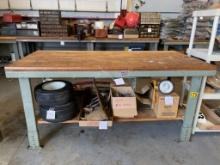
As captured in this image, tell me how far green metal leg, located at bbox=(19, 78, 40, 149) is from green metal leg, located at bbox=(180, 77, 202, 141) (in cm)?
148

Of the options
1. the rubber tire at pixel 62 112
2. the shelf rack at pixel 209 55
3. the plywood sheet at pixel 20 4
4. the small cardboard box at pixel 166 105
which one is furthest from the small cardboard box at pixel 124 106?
the plywood sheet at pixel 20 4

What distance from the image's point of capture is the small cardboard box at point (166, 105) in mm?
1858

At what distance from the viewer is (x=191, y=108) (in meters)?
1.84

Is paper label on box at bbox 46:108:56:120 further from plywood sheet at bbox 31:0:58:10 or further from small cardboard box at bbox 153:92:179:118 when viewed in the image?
plywood sheet at bbox 31:0:58:10

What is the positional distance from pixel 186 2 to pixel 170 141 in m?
3.14

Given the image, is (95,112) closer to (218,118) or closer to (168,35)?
→ (218,118)

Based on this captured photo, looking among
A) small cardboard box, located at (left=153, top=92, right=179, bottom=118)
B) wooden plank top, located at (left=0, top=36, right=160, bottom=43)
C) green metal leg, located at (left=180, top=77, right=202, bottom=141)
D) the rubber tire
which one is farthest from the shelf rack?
wooden plank top, located at (left=0, top=36, right=160, bottom=43)

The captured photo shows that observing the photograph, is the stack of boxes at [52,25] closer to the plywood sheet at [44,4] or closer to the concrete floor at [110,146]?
the plywood sheet at [44,4]

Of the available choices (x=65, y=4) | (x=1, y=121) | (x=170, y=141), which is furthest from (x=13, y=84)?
(x=170, y=141)

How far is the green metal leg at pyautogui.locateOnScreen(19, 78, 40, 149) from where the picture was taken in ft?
5.31

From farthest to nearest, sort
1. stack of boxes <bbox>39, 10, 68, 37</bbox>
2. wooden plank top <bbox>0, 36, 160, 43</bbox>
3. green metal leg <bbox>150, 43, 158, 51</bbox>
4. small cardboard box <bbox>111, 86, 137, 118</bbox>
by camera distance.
→ 1. green metal leg <bbox>150, 43, 158, 51</bbox>
2. wooden plank top <bbox>0, 36, 160, 43</bbox>
3. stack of boxes <bbox>39, 10, 68, 37</bbox>
4. small cardboard box <bbox>111, 86, 137, 118</bbox>

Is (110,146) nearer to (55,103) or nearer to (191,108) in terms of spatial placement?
(55,103)

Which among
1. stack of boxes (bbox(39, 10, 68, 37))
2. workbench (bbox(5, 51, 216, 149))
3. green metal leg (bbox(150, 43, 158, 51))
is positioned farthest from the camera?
green metal leg (bbox(150, 43, 158, 51))

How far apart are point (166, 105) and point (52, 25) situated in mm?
2913
